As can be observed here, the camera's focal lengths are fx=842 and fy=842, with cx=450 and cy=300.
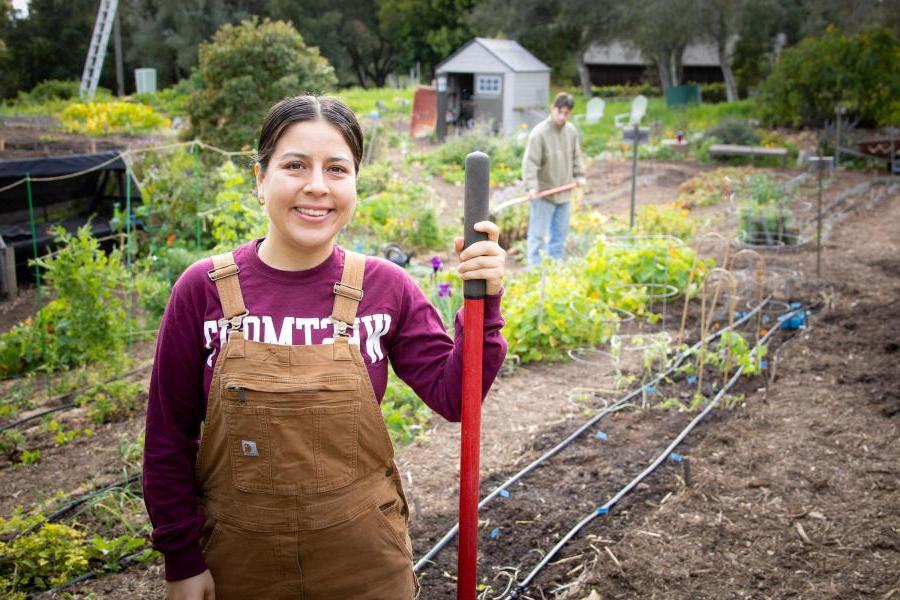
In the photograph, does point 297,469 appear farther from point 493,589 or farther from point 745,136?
point 745,136

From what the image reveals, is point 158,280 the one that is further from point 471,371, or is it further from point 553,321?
point 471,371

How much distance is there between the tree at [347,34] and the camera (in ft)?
115

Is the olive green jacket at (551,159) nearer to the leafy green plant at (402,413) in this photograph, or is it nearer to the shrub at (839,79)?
the leafy green plant at (402,413)

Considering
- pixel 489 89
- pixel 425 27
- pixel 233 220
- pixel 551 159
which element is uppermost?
pixel 425 27

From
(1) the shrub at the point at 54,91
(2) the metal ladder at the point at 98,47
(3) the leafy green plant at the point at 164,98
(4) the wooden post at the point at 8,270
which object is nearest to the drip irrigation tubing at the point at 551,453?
(4) the wooden post at the point at 8,270

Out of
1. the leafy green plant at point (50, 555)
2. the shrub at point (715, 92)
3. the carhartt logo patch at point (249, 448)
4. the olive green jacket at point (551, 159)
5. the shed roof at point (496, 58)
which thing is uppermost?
the shed roof at point (496, 58)

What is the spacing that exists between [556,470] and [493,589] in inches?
47.1

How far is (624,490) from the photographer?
413 centimetres

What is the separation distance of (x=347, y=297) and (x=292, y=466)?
360mm

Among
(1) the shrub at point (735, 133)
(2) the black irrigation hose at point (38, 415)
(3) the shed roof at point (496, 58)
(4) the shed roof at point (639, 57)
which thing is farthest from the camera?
(4) the shed roof at point (639, 57)

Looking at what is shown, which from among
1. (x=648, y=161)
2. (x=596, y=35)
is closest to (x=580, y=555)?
(x=648, y=161)

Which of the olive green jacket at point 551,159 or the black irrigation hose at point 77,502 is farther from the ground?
the olive green jacket at point 551,159

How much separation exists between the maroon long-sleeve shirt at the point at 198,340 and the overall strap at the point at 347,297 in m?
0.02

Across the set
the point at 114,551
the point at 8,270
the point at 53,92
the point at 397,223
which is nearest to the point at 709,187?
the point at 397,223
